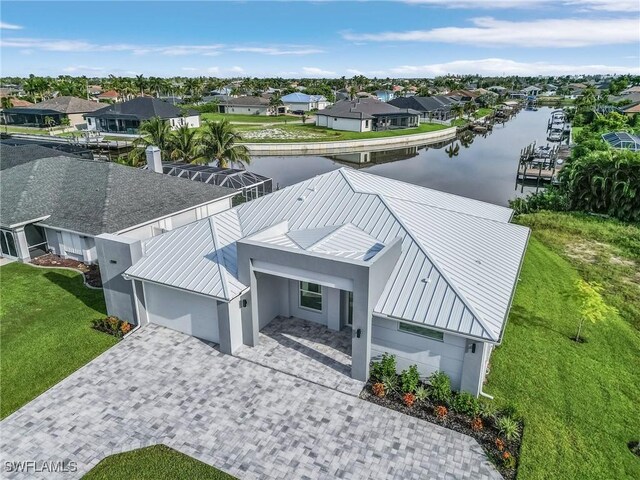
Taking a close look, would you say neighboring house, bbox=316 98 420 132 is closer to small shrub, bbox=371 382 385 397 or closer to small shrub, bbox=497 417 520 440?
small shrub, bbox=371 382 385 397

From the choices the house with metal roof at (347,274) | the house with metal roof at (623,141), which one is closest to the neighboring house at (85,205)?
the house with metal roof at (347,274)

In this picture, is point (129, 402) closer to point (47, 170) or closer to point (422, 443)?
point (422, 443)

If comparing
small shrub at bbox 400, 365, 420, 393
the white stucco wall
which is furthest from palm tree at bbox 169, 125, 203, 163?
small shrub at bbox 400, 365, 420, 393

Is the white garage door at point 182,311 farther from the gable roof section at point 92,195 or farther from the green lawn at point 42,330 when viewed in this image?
the gable roof section at point 92,195

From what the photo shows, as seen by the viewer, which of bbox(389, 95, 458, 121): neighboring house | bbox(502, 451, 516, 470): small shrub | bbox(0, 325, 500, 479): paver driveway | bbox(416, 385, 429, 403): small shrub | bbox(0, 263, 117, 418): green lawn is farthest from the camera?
bbox(389, 95, 458, 121): neighboring house

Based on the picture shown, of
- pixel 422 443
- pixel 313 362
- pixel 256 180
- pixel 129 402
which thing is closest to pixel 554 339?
pixel 422 443
